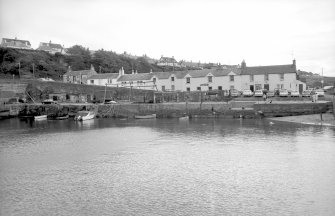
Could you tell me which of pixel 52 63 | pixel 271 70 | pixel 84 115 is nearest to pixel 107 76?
pixel 84 115

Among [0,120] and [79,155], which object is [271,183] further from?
[0,120]

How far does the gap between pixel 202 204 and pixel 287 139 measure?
20739 millimetres

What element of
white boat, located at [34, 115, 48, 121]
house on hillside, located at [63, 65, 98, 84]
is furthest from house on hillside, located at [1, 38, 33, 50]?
white boat, located at [34, 115, 48, 121]

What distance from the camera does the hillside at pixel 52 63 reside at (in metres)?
102

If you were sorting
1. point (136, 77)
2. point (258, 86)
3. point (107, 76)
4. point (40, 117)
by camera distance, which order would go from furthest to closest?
point (107, 76) → point (136, 77) → point (258, 86) → point (40, 117)

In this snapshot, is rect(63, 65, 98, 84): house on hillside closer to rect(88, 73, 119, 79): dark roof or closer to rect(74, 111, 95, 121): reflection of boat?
rect(88, 73, 119, 79): dark roof

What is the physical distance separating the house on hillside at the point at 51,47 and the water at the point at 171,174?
101 m

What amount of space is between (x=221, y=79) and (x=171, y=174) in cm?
5226

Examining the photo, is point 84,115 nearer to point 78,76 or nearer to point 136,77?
point 136,77

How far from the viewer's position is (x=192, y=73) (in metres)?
77.0

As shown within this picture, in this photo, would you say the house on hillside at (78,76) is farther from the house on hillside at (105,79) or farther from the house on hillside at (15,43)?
the house on hillside at (15,43)

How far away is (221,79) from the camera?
2879 inches

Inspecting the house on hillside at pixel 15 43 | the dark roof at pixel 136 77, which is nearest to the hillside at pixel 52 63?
the house on hillside at pixel 15 43

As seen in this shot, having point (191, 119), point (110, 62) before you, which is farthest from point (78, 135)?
point (110, 62)
